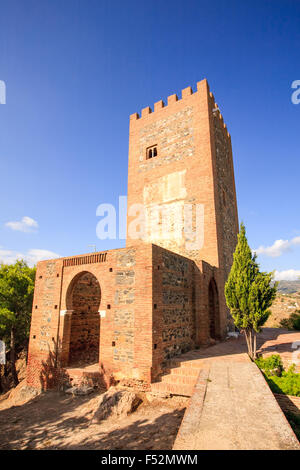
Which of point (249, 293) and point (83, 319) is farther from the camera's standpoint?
point (83, 319)

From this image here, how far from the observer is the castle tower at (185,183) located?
14.3 m

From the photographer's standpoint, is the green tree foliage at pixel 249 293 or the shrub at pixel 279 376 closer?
the shrub at pixel 279 376

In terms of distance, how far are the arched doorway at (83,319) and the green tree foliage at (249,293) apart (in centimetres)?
682

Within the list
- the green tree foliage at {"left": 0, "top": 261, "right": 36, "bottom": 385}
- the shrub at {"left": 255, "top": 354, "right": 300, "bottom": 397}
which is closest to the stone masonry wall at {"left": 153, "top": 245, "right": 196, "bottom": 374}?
the shrub at {"left": 255, "top": 354, "right": 300, "bottom": 397}

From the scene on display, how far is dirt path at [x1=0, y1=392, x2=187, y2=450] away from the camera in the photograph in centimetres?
593

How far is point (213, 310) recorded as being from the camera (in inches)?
548

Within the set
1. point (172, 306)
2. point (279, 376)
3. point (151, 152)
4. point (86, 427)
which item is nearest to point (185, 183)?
point (151, 152)

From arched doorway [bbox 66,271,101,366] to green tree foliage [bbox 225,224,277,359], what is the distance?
22.4 feet

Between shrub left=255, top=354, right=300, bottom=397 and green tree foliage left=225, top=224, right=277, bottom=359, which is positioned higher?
green tree foliage left=225, top=224, right=277, bottom=359

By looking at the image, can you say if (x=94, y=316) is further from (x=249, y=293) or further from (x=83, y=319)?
(x=249, y=293)

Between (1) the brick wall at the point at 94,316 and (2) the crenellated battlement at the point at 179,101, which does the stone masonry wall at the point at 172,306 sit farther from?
(2) the crenellated battlement at the point at 179,101

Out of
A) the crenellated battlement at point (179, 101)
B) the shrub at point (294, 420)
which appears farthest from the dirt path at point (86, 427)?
the crenellated battlement at point (179, 101)

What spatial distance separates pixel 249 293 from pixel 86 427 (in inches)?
283

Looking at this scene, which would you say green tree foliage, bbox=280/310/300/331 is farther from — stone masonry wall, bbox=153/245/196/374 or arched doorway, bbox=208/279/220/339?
stone masonry wall, bbox=153/245/196/374
